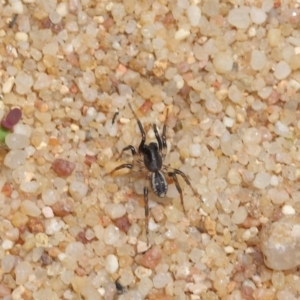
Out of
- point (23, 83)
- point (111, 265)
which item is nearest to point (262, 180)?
point (111, 265)

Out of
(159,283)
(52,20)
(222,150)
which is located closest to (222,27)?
(222,150)

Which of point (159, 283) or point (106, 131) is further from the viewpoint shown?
point (106, 131)

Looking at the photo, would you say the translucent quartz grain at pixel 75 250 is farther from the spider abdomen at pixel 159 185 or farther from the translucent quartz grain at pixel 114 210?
the spider abdomen at pixel 159 185

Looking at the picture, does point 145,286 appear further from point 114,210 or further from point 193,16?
point 193,16

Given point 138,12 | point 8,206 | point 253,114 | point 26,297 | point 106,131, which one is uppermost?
point 138,12

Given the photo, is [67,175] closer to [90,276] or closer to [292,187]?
[90,276]

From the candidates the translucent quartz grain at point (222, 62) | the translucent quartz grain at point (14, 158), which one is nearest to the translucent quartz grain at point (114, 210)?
the translucent quartz grain at point (14, 158)

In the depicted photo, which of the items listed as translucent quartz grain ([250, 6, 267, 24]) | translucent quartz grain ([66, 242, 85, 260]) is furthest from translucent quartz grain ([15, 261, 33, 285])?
translucent quartz grain ([250, 6, 267, 24])
